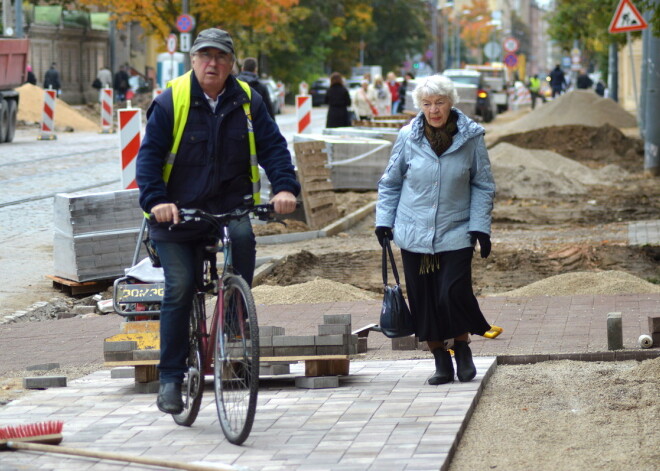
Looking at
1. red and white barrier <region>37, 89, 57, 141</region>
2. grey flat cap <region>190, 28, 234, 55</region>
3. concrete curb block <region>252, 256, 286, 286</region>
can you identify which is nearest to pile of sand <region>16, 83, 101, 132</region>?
red and white barrier <region>37, 89, 57, 141</region>

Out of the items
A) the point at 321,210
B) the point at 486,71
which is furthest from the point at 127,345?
the point at 486,71

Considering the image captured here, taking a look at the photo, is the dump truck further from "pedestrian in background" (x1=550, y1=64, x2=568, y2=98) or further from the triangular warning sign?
"pedestrian in background" (x1=550, y1=64, x2=568, y2=98)

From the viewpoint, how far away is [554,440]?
550 cm

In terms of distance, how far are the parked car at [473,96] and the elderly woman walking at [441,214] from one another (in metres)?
38.5

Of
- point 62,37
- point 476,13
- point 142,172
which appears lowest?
point 142,172

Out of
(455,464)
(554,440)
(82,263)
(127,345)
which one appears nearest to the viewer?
(455,464)

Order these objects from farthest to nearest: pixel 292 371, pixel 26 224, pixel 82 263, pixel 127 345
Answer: pixel 26 224 < pixel 82 263 < pixel 292 371 < pixel 127 345

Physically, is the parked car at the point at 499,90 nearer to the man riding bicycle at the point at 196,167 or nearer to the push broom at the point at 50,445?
the man riding bicycle at the point at 196,167

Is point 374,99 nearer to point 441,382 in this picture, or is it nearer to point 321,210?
point 321,210

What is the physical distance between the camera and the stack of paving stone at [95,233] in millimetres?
11680

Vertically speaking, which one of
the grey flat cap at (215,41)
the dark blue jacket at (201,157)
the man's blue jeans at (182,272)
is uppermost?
the grey flat cap at (215,41)

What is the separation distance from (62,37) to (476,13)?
108179mm

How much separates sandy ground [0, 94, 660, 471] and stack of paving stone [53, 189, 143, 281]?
136cm

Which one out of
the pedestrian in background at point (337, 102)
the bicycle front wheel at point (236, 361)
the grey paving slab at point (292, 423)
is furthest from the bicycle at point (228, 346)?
the pedestrian in background at point (337, 102)
